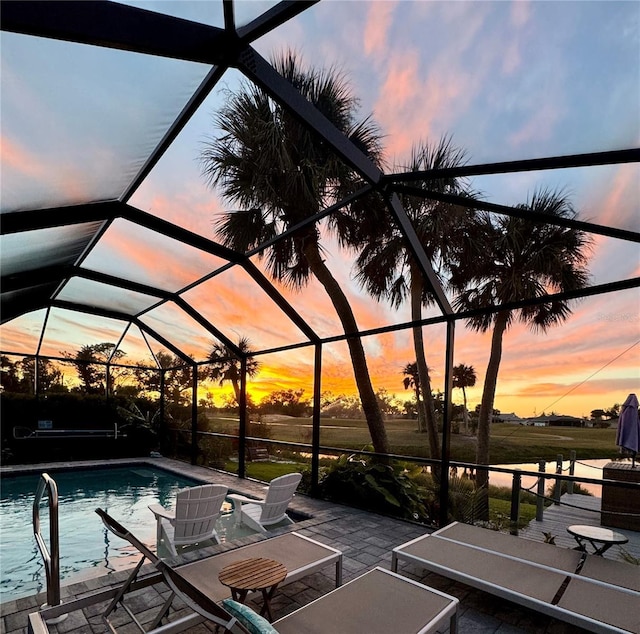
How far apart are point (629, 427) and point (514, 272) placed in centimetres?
320

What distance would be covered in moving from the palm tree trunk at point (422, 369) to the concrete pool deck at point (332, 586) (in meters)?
2.99

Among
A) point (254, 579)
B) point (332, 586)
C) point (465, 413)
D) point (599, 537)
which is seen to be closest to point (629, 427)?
point (599, 537)

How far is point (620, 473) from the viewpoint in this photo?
6.54m

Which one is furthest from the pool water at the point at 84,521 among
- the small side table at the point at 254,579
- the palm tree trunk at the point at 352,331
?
the palm tree trunk at the point at 352,331

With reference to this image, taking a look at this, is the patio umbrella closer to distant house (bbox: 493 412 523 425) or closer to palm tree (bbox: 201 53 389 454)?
palm tree (bbox: 201 53 389 454)

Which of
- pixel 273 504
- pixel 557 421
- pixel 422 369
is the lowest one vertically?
pixel 273 504

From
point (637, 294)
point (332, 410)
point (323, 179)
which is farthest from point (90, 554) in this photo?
point (332, 410)

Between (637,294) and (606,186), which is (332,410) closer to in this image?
(637,294)

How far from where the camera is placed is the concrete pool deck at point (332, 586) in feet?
10.4

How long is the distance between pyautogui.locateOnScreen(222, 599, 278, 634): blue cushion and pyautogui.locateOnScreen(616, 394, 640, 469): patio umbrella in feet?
18.7

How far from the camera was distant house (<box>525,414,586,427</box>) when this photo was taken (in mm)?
10815

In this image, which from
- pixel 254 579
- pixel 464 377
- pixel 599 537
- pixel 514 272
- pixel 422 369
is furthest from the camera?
pixel 464 377

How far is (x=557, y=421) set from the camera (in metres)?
11.2

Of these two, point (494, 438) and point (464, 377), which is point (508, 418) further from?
point (494, 438)
